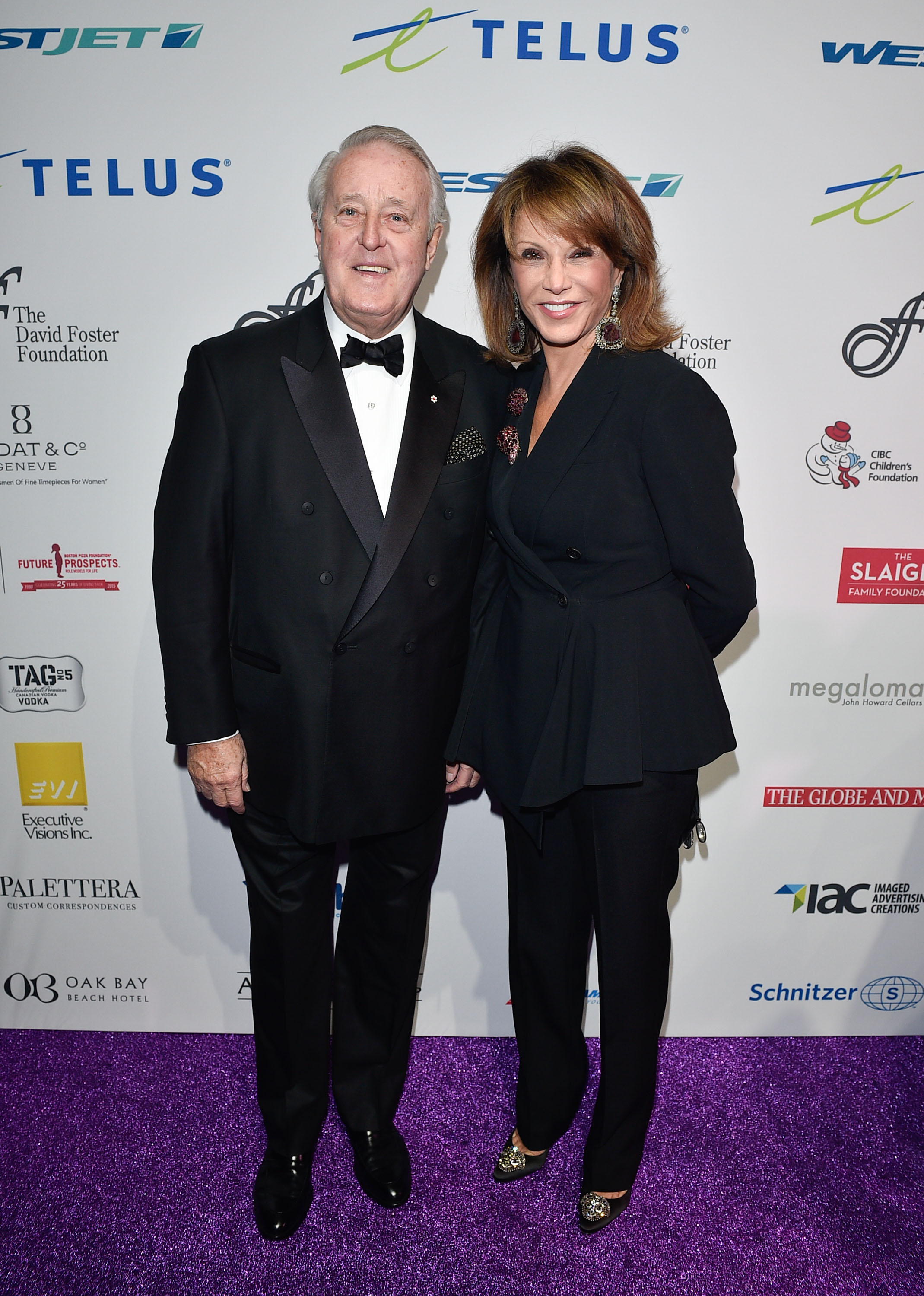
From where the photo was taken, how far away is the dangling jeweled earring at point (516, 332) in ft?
6.48

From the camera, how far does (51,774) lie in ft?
8.16

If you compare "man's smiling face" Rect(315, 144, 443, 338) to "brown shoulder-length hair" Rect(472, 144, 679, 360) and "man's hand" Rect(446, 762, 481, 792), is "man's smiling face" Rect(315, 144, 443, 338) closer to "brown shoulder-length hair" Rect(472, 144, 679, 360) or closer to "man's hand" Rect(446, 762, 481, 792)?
"brown shoulder-length hair" Rect(472, 144, 679, 360)

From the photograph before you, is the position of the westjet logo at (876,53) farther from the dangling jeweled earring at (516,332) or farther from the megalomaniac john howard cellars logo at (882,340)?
the dangling jeweled earring at (516,332)

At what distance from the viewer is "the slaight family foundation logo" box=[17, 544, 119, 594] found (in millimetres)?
2342

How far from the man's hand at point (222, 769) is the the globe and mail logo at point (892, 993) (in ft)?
6.58

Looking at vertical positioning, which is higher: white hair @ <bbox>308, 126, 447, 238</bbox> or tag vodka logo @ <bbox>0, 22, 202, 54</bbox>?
tag vodka logo @ <bbox>0, 22, 202, 54</bbox>

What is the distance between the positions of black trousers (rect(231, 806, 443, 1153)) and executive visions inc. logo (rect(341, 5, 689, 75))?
5.76ft

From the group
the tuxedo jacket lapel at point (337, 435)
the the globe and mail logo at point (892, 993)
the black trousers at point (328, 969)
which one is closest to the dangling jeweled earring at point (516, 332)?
the tuxedo jacket lapel at point (337, 435)

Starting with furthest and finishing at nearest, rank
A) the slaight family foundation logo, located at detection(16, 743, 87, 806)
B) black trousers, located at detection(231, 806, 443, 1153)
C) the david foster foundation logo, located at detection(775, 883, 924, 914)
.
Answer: the david foster foundation logo, located at detection(775, 883, 924, 914), the slaight family foundation logo, located at detection(16, 743, 87, 806), black trousers, located at detection(231, 806, 443, 1153)

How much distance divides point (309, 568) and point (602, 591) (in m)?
0.58

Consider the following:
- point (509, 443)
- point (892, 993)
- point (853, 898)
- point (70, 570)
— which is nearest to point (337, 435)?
point (509, 443)

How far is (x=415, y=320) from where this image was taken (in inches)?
75.7

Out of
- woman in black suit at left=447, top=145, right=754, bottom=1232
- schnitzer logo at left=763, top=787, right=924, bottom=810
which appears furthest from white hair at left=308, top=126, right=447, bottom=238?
schnitzer logo at left=763, top=787, right=924, bottom=810

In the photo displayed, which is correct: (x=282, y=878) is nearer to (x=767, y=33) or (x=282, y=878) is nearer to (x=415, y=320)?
(x=415, y=320)
